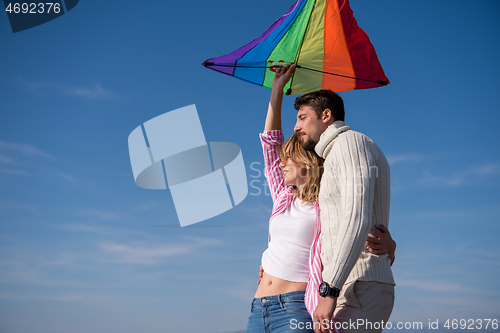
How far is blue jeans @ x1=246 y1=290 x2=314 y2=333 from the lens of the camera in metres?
2.88

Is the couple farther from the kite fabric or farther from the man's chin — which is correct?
the kite fabric

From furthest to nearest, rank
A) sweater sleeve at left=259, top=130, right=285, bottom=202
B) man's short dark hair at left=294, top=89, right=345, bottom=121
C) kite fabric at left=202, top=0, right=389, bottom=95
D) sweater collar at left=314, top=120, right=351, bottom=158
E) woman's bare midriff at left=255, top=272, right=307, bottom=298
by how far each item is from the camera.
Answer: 1. kite fabric at left=202, top=0, right=389, bottom=95
2. sweater sleeve at left=259, top=130, right=285, bottom=202
3. man's short dark hair at left=294, top=89, right=345, bottom=121
4. woman's bare midriff at left=255, top=272, right=307, bottom=298
5. sweater collar at left=314, top=120, right=351, bottom=158

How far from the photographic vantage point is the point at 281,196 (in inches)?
142

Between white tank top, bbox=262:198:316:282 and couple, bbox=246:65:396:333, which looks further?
white tank top, bbox=262:198:316:282

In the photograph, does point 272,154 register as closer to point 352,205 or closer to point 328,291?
point 352,205

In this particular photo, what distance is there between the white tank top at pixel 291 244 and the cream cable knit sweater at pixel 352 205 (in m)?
0.48

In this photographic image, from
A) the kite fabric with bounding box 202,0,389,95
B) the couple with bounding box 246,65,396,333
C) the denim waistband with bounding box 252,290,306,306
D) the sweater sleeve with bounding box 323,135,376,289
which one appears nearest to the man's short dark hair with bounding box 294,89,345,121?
the couple with bounding box 246,65,396,333

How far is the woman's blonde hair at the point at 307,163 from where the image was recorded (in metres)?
3.32

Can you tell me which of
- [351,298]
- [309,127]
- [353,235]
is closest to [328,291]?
[351,298]

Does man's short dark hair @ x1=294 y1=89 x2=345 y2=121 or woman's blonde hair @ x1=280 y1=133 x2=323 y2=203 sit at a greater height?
man's short dark hair @ x1=294 y1=89 x2=345 y2=121

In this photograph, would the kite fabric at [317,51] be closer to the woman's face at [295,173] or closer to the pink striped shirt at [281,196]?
the pink striped shirt at [281,196]

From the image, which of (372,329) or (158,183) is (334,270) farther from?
(158,183)

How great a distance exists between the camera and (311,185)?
335 cm

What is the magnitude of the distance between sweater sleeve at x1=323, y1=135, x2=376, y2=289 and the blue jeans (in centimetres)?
57
